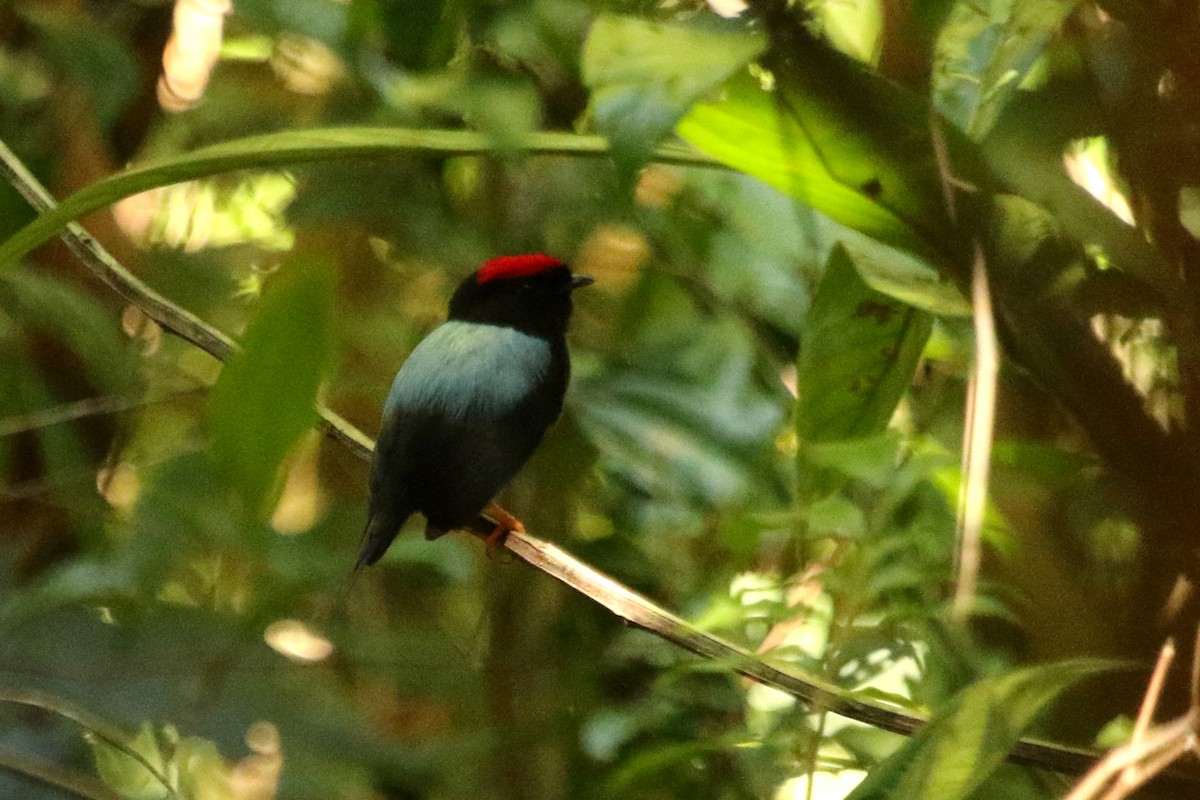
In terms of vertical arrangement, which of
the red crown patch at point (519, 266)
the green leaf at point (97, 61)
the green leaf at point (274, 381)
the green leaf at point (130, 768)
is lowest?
the green leaf at point (130, 768)

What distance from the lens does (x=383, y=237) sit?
165 cm

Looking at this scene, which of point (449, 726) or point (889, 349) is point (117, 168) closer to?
point (449, 726)

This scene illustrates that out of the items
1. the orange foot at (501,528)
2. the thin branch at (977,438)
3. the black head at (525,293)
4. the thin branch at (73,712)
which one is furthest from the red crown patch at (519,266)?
the thin branch at (977,438)

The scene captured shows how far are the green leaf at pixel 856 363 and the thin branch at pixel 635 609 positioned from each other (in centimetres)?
18

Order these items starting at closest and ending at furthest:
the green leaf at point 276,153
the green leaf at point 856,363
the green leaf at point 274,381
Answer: the green leaf at point 274,381
the green leaf at point 276,153
the green leaf at point 856,363

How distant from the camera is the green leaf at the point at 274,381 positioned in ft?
1.90

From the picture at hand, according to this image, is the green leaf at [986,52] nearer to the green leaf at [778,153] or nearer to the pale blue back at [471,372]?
the green leaf at [778,153]

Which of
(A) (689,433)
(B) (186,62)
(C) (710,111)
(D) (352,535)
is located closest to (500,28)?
(C) (710,111)

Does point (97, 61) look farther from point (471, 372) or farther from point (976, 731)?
point (976, 731)

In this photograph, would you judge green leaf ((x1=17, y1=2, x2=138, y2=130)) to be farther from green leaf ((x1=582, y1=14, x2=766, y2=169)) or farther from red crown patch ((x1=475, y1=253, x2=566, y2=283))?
green leaf ((x1=582, y1=14, x2=766, y2=169))

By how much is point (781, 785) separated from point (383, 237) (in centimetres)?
84

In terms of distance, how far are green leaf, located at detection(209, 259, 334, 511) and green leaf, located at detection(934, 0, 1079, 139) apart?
1.50ft

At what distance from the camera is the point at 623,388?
4.90 feet

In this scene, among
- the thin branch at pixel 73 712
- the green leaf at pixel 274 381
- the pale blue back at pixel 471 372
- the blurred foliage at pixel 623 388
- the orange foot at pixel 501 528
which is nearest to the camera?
the green leaf at pixel 274 381
